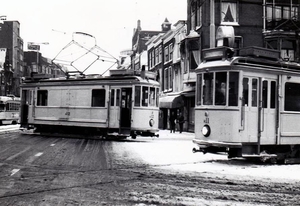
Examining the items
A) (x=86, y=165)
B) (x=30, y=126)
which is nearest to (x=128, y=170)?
(x=86, y=165)

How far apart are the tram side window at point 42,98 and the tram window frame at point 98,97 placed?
4240 mm

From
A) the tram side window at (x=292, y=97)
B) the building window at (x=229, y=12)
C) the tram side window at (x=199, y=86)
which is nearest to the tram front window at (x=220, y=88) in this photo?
the tram side window at (x=199, y=86)

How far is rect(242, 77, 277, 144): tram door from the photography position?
11.8 meters

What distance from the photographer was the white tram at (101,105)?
69.2 ft

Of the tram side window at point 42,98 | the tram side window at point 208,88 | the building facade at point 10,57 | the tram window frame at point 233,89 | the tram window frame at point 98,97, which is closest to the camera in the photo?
the tram window frame at point 233,89

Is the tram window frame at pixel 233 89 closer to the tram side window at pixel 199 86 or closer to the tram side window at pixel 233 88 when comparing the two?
the tram side window at pixel 233 88

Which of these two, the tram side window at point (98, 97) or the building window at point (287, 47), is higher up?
the building window at point (287, 47)

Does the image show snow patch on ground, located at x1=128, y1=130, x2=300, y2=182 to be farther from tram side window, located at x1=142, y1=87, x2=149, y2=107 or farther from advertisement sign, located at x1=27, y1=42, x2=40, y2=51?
advertisement sign, located at x1=27, y1=42, x2=40, y2=51

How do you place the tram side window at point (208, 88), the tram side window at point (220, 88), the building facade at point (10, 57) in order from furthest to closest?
the building facade at point (10, 57) → the tram side window at point (208, 88) → the tram side window at point (220, 88)

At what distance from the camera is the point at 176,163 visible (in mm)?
11742

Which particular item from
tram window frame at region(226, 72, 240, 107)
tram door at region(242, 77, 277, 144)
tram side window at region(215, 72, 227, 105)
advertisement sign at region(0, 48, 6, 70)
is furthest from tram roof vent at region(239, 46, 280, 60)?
advertisement sign at region(0, 48, 6, 70)

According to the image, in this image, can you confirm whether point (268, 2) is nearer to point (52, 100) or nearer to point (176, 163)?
point (52, 100)

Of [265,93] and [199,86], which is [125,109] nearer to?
[199,86]

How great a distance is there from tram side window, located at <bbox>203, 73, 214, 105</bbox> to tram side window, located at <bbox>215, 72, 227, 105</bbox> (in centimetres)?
21
